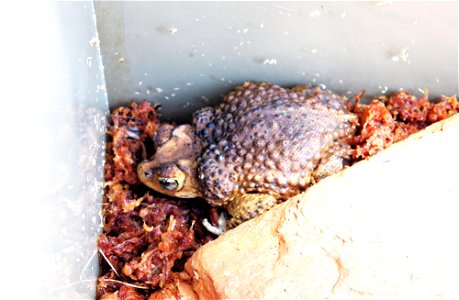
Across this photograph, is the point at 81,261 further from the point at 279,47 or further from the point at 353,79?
the point at 353,79

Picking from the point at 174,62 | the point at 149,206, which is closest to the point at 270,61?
the point at 174,62

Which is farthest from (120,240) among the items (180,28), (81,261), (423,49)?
(423,49)

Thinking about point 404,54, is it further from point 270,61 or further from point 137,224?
point 137,224

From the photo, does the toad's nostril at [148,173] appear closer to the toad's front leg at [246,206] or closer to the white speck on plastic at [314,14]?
the toad's front leg at [246,206]

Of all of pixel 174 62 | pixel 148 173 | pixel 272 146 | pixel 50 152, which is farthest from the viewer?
pixel 174 62

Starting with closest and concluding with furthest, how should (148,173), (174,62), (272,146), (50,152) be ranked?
1. (50,152)
2. (272,146)
3. (148,173)
4. (174,62)

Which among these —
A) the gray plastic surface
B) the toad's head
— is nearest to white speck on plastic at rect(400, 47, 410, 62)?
the gray plastic surface

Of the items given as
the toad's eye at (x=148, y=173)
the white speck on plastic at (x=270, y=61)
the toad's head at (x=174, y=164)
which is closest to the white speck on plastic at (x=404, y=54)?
the white speck on plastic at (x=270, y=61)
